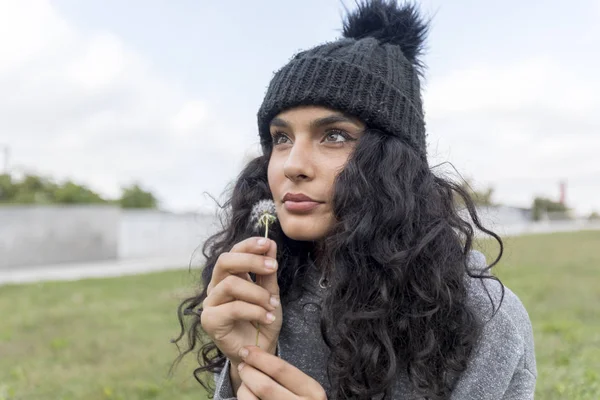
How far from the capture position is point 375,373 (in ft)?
6.18

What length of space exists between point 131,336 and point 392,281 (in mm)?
5207

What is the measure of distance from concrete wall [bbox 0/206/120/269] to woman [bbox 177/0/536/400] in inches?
672

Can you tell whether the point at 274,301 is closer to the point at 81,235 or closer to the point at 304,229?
the point at 304,229

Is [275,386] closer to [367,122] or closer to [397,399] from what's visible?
[397,399]

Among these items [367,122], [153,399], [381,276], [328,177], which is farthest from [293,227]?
[153,399]

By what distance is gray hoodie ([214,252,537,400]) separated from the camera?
1.91 metres

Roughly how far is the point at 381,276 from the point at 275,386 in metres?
0.54

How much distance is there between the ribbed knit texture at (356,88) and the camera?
2072 millimetres

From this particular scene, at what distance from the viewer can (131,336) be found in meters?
6.52

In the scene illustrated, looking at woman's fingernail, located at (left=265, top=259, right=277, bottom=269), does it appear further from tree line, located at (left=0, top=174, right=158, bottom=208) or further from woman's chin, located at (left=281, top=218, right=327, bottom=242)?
tree line, located at (left=0, top=174, right=158, bottom=208)

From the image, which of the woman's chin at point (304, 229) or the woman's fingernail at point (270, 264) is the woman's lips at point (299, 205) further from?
the woman's fingernail at point (270, 264)

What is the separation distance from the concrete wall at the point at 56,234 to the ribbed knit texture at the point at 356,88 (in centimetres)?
1701

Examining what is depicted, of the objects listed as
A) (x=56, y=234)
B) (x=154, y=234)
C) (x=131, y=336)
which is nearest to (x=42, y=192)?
(x=154, y=234)

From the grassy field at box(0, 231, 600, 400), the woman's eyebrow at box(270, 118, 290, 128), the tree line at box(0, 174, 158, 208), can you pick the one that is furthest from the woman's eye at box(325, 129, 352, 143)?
the tree line at box(0, 174, 158, 208)
